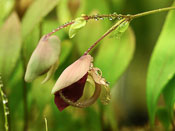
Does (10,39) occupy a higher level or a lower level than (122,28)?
higher

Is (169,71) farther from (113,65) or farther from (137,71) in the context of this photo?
(137,71)

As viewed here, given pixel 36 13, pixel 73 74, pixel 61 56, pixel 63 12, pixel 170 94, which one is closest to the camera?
pixel 73 74

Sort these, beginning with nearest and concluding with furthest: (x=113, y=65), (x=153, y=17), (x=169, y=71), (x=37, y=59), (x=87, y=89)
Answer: (x=37, y=59) → (x=169, y=71) → (x=113, y=65) → (x=87, y=89) → (x=153, y=17)

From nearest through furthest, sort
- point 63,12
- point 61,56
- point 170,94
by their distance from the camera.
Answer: point 170,94, point 61,56, point 63,12

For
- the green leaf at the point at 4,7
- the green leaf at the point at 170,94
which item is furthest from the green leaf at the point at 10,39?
the green leaf at the point at 170,94

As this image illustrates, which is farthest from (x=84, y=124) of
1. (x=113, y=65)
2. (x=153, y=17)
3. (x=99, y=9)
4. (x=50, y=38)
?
(x=153, y=17)

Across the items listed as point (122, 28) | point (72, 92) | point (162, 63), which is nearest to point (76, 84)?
point (72, 92)

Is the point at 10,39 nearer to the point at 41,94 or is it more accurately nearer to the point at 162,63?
the point at 41,94

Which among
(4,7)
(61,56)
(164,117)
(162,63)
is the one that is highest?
(4,7)
